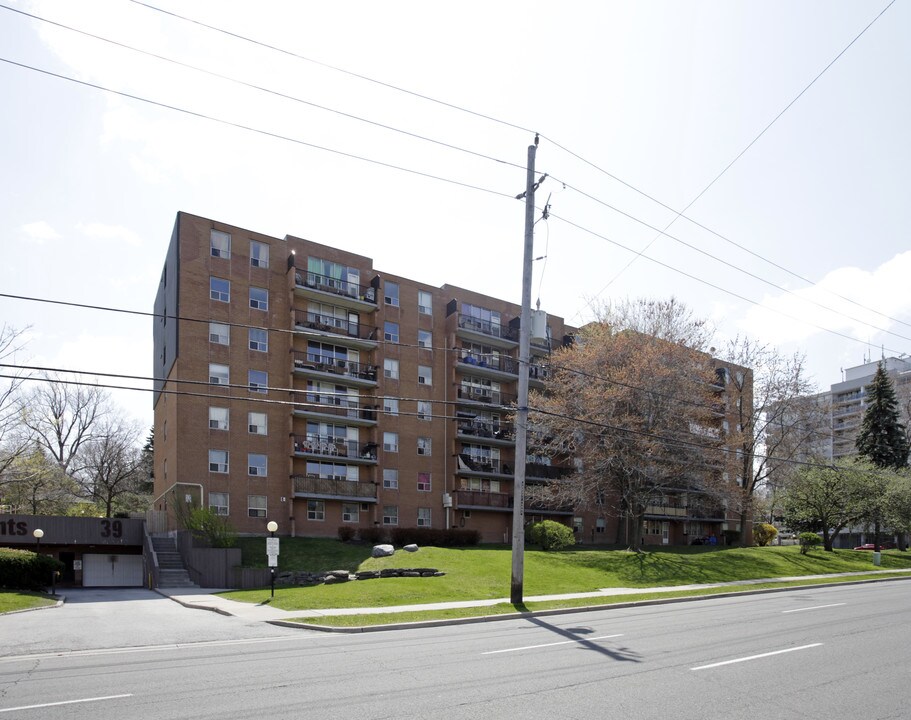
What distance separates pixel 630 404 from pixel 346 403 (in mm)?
18621

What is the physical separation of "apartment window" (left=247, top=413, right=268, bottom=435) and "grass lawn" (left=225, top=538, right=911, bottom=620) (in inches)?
258

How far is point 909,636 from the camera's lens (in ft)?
45.5

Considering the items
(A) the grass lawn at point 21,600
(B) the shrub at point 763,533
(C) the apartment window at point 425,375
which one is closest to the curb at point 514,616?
(A) the grass lawn at point 21,600

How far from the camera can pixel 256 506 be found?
Answer: 4247cm

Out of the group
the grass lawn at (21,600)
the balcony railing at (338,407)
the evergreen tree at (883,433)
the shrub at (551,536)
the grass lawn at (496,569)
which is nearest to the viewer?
the grass lawn at (21,600)

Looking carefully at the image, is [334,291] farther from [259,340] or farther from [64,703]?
[64,703]

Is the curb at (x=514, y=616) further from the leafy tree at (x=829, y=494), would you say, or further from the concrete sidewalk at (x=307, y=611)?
the leafy tree at (x=829, y=494)

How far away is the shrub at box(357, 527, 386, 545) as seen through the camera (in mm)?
42938

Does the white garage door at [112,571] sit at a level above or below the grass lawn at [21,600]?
below

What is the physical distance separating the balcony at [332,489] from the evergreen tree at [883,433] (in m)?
43.4

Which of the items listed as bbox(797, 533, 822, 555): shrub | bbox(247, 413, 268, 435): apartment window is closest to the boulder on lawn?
bbox(247, 413, 268, 435): apartment window

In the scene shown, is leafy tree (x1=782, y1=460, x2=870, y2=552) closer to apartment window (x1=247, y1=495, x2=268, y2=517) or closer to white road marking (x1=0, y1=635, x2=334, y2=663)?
apartment window (x1=247, y1=495, x2=268, y2=517)

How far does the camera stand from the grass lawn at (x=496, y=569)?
23.3 m

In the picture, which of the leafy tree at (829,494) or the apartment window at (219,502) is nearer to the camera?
the apartment window at (219,502)
